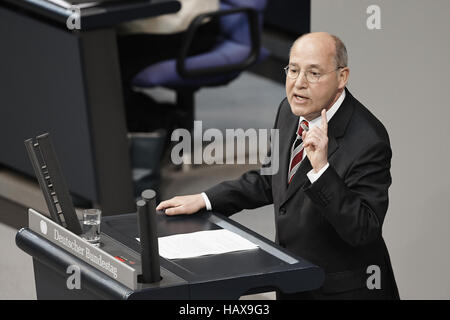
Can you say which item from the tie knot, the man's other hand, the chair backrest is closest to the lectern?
the man's other hand

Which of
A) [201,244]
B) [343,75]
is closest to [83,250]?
[201,244]

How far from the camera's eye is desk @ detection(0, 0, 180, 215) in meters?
4.42

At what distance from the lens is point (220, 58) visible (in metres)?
5.22

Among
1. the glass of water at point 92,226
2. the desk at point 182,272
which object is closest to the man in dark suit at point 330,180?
the desk at point 182,272

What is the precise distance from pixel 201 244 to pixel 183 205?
0.90 feet

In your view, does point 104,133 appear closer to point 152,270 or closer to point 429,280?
point 429,280

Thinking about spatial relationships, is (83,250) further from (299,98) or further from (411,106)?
(411,106)

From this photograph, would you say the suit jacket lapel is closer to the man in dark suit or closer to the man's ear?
the man in dark suit

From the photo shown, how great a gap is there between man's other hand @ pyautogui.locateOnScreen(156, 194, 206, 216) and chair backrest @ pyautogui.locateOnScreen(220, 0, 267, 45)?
2.78m

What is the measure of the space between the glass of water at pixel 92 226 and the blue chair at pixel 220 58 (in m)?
2.70

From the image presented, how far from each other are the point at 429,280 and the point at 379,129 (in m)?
0.94

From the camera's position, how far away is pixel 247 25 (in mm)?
5375

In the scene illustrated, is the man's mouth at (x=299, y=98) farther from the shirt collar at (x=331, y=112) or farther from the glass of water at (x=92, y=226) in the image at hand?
the glass of water at (x=92, y=226)
